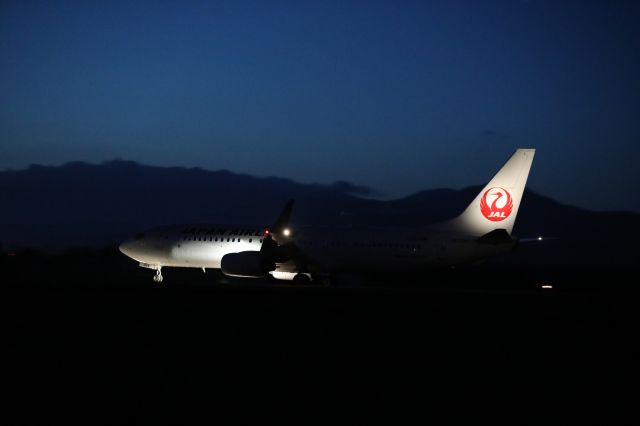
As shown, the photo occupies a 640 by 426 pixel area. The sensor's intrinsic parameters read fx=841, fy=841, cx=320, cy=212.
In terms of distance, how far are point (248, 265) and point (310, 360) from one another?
2424 cm

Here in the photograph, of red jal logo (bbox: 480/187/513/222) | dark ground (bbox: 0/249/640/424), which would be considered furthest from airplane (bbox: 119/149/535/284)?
dark ground (bbox: 0/249/640/424)

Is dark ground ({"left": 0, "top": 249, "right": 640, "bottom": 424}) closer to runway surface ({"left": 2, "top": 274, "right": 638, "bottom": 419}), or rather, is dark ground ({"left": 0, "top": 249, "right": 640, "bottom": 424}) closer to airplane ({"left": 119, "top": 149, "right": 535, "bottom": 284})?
runway surface ({"left": 2, "top": 274, "right": 638, "bottom": 419})

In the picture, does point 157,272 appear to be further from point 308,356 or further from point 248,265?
point 308,356

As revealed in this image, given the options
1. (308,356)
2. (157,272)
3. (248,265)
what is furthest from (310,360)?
(157,272)

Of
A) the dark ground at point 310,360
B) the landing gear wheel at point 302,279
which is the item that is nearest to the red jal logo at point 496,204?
the landing gear wheel at point 302,279

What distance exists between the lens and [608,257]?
161500 millimetres

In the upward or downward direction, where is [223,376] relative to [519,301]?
downward

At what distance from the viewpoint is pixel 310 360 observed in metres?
14.4

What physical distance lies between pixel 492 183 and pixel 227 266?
12784mm

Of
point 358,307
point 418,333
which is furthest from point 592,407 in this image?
point 358,307

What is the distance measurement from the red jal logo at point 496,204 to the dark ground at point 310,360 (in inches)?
462

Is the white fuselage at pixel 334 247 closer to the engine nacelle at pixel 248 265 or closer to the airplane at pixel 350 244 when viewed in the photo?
the airplane at pixel 350 244

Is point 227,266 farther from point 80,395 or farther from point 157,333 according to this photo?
point 80,395

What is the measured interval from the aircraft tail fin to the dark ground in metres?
11.7
